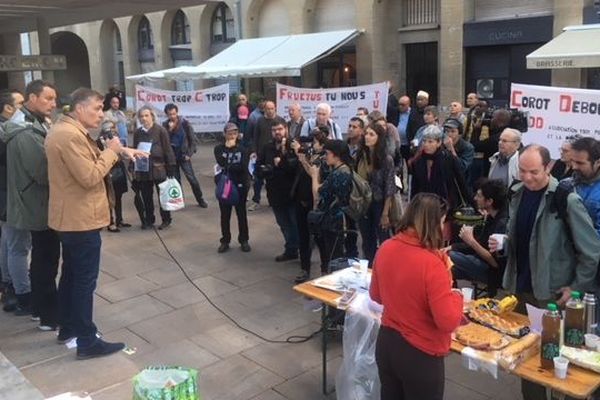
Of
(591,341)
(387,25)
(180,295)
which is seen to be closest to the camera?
(591,341)

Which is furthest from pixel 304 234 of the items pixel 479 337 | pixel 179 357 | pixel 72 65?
pixel 72 65

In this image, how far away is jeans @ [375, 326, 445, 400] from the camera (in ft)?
9.33

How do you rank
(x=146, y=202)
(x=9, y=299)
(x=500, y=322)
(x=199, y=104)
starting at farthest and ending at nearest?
(x=199, y=104)
(x=146, y=202)
(x=9, y=299)
(x=500, y=322)

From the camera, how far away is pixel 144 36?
27.8m

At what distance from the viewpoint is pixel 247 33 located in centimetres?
2172

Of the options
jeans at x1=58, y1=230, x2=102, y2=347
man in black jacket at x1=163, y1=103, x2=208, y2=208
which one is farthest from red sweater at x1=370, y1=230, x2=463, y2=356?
man in black jacket at x1=163, y1=103, x2=208, y2=208

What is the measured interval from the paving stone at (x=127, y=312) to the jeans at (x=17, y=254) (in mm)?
724

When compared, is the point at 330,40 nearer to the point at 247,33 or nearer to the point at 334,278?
the point at 247,33

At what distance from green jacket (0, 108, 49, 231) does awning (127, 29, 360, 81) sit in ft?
39.8

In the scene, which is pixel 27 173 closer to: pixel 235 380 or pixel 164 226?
pixel 235 380

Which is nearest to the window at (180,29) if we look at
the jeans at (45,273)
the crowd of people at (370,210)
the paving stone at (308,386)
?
the crowd of people at (370,210)

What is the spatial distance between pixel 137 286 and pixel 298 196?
77.6 inches

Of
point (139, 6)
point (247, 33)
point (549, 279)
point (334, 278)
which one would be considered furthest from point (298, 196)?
point (247, 33)

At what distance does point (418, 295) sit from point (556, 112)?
4843mm
